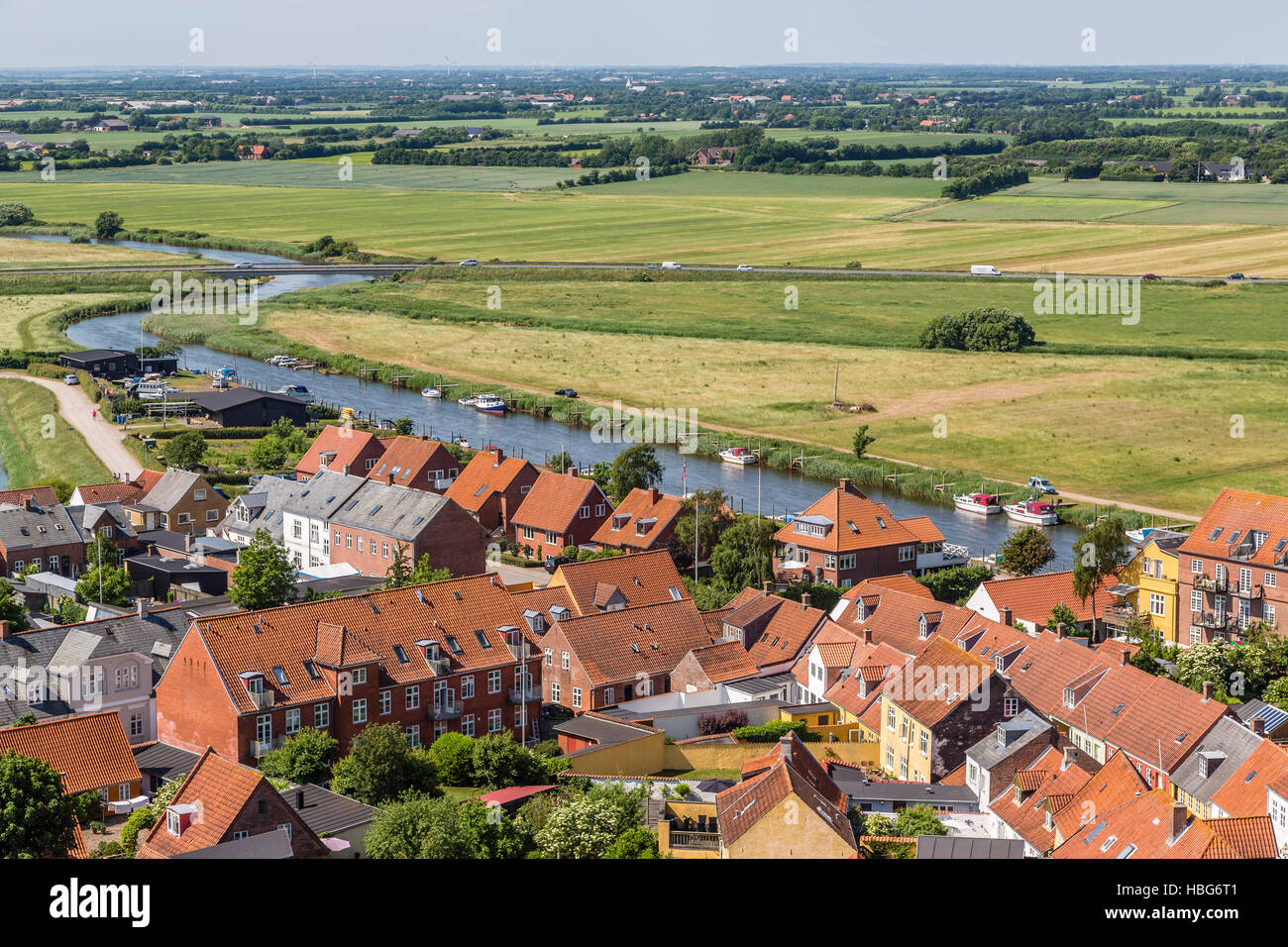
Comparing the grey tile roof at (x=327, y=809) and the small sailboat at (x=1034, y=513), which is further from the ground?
the grey tile roof at (x=327, y=809)

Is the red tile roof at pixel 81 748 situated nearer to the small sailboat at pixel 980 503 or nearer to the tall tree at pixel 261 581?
the tall tree at pixel 261 581

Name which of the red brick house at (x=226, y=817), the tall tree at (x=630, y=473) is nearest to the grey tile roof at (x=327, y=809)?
the red brick house at (x=226, y=817)

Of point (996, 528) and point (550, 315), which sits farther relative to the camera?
point (550, 315)

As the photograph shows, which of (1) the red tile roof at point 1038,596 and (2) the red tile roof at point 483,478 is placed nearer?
(1) the red tile roof at point 1038,596

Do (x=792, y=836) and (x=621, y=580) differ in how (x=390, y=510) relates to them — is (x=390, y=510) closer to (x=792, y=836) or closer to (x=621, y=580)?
(x=621, y=580)
